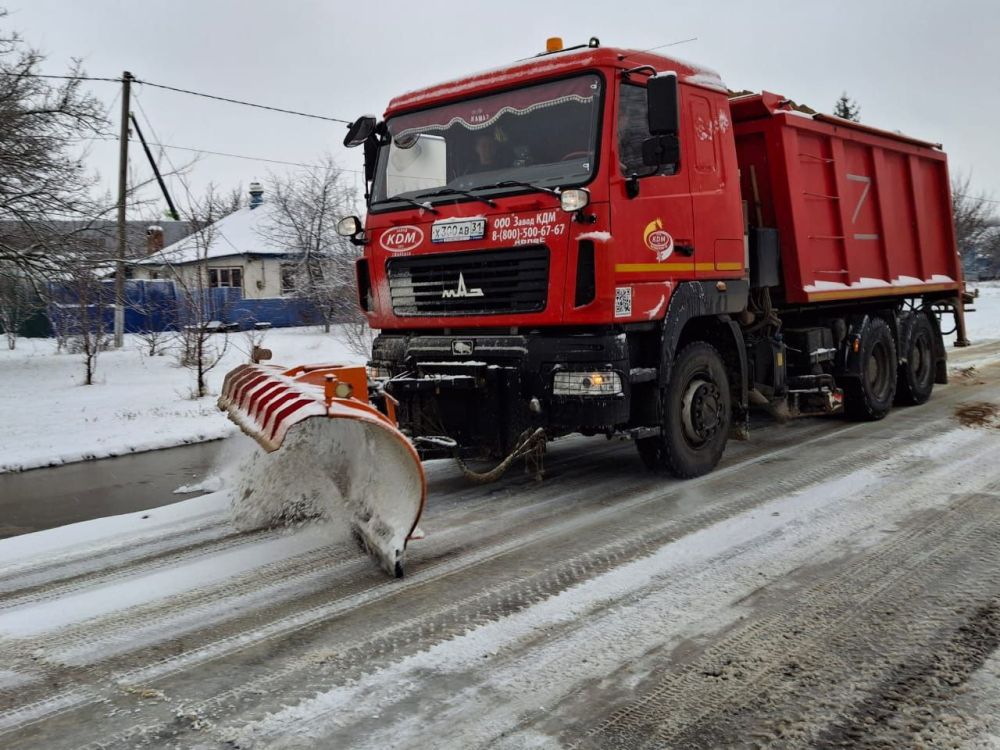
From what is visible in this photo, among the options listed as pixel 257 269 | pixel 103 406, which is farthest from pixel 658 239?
pixel 257 269

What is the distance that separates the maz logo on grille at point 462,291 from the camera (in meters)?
6.11

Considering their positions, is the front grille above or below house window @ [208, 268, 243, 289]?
below

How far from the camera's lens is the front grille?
5840 mm

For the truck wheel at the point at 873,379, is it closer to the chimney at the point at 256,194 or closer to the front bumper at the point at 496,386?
the front bumper at the point at 496,386

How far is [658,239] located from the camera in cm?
596

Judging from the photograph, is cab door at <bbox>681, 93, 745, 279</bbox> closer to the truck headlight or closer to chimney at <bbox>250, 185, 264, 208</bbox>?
the truck headlight

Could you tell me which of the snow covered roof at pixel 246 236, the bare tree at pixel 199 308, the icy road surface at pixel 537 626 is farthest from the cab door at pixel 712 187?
the snow covered roof at pixel 246 236

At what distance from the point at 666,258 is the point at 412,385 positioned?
1.93 metres

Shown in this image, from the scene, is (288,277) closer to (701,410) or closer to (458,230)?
(458,230)

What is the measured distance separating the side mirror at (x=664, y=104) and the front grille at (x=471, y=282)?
105 centimetres

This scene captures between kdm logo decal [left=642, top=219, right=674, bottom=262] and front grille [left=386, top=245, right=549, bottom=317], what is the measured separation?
702mm

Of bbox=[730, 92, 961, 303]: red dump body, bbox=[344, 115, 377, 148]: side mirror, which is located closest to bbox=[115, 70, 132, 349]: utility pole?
bbox=[344, 115, 377, 148]: side mirror

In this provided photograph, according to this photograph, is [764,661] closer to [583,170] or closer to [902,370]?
[583,170]

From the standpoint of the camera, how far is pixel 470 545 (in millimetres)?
5000
